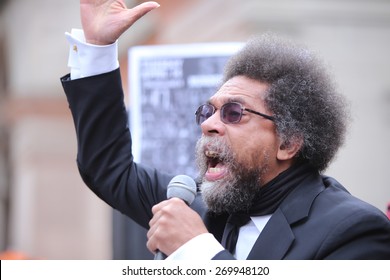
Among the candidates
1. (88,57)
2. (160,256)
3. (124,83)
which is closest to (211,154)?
(160,256)

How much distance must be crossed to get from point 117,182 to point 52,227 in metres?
10.0

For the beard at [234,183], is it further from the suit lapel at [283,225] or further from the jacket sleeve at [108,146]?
the jacket sleeve at [108,146]

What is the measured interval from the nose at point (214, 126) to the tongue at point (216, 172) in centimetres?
12

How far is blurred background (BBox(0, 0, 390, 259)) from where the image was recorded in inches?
362

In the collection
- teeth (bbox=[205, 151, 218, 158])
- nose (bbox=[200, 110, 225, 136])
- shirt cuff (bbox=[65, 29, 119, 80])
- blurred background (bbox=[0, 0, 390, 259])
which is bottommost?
blurred background (bbox=[0, 0, 390, 259])

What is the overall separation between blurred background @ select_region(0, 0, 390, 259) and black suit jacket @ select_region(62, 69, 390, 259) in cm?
532

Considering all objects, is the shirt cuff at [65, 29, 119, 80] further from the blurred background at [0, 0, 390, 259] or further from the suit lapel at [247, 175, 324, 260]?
the blurred background at [0, 0, 390, 259]

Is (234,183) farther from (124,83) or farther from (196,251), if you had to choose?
(124,83)

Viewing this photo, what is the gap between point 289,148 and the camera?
3146 mm

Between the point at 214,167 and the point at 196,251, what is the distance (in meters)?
0.52

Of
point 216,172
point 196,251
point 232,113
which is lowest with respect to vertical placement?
point 196,251

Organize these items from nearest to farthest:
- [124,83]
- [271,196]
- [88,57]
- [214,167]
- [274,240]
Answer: [274,240] < [271,196] < [214,167] < [88,57] < [124,83]

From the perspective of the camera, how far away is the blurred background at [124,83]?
9203 mm

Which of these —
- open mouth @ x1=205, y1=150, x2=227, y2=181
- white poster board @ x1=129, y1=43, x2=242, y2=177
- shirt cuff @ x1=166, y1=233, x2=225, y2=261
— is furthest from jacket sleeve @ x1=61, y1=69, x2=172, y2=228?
white poster board @ x1=129, y1=43, x2=242, y2=177
